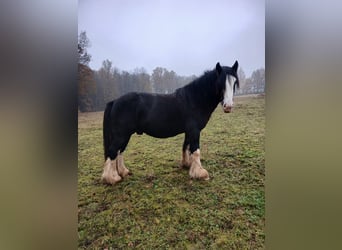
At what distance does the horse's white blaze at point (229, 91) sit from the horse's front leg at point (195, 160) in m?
0.26

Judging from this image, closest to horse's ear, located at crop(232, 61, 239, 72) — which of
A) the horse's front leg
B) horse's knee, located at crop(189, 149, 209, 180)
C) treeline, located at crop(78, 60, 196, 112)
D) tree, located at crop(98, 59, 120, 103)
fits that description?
treeline, located at crop(78, 60, 196, 112)

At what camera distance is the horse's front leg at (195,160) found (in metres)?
1.59

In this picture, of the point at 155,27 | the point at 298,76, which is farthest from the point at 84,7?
the point at 298,76

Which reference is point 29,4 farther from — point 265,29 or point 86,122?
point 265,29

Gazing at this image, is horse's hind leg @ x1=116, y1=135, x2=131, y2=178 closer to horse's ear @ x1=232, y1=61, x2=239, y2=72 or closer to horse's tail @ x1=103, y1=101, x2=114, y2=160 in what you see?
horse's tail @ x1=103, y1=101, x2=114, y2=160

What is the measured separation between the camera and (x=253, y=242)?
148cm

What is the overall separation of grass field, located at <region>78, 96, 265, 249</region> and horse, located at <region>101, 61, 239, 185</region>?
0.13 ft

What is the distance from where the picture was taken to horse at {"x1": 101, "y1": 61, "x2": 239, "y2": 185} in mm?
Result: 1609

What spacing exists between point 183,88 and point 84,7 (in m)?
0.79

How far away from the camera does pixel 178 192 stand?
1.58m

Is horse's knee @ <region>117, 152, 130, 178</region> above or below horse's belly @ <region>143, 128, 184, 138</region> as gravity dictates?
below

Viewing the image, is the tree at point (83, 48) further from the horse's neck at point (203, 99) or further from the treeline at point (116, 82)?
the horse's neck at point (203, 99)

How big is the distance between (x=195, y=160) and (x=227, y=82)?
1.73ft

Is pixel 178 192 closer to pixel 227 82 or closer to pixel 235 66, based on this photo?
pixel 227 82
